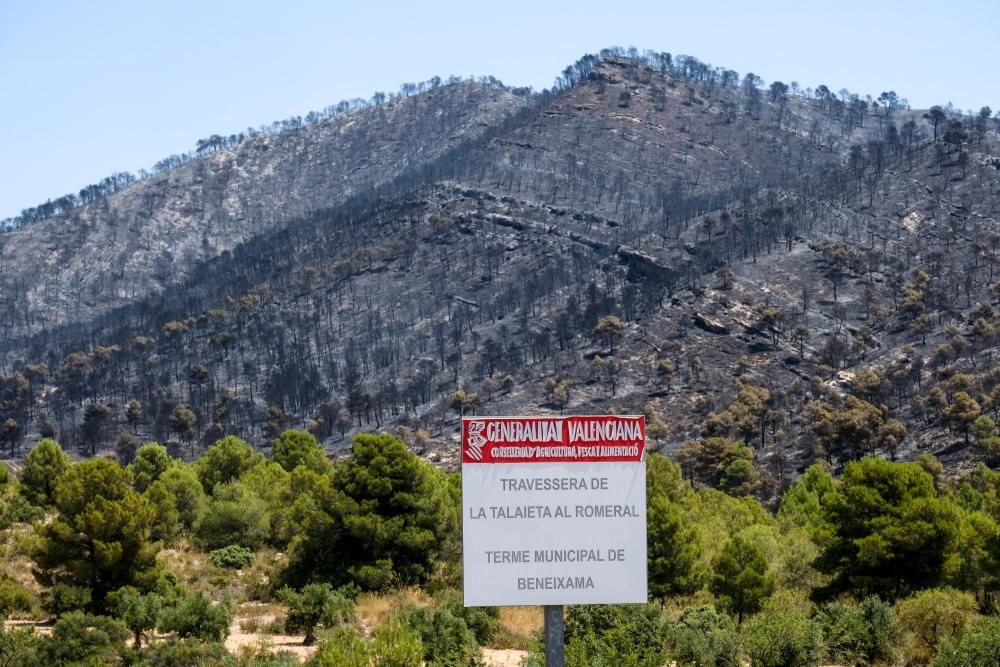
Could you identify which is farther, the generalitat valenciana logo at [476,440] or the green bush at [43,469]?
the green bush at [43,469]

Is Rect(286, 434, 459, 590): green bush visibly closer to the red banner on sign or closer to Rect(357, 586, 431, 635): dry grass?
Rect(357, 586, 431, 635): dry grass

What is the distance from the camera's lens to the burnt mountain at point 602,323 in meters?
98.4

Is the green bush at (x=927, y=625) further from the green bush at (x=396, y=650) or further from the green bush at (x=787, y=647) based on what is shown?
the green bush at (x=396, y=650)

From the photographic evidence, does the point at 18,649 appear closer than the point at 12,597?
Yes

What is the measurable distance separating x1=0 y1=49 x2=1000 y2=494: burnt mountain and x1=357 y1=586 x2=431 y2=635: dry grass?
169 feet

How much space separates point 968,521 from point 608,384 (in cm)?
8083

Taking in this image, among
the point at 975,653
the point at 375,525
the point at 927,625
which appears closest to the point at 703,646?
the point at 975,653

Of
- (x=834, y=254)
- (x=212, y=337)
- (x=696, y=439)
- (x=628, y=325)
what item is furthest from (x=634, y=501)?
(x=212, y=337)

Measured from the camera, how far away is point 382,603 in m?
27.1

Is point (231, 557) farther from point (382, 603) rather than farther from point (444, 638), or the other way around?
point (444, 638)

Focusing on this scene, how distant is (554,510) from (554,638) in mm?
1397

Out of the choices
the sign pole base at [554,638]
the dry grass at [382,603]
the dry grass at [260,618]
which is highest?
the sign pole base at [554,638]

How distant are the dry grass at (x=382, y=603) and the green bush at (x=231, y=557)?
22.1 ft

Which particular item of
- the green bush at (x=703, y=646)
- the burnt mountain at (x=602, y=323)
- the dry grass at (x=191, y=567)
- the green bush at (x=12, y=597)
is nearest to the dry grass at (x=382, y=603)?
the dry grass at (x=191, y=567)
